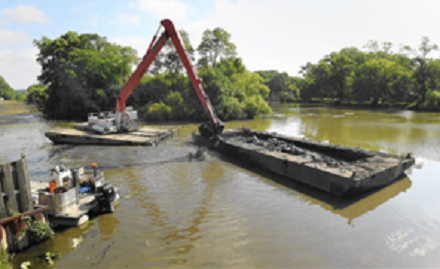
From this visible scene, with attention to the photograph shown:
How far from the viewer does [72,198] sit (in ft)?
24.7

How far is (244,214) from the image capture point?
27.0 ft

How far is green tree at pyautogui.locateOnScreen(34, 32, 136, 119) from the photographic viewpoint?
37531 millimetres

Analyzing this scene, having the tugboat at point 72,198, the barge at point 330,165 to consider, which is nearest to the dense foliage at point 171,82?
the barge at point 330,165

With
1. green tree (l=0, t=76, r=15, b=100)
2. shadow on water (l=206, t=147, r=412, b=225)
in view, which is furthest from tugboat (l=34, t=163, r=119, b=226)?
green tree (l=0, t=76, r=15, b=100)

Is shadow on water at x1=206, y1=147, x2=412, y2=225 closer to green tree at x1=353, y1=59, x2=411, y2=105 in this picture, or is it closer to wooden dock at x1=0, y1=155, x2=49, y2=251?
wooden dock at x1=0, y1=155, x2=49, y2=251

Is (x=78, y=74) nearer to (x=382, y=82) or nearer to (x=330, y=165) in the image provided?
(x=330, y=165)

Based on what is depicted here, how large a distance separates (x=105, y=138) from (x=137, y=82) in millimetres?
4363

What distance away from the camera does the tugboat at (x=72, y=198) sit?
7.04 metres

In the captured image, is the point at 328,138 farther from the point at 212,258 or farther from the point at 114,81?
the point at 114,81

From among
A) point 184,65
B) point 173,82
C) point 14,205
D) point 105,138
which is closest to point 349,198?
point 14,205

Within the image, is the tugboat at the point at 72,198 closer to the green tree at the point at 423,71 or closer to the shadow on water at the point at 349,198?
the shadow on water at the point at 349,198

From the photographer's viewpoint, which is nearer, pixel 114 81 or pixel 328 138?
pixel 328 138

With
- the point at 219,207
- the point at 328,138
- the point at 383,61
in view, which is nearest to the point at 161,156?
the point at 219,207

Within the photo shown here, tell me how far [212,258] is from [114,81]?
126 ft
